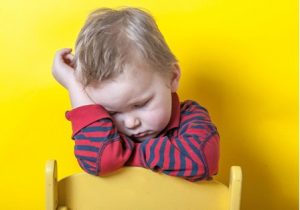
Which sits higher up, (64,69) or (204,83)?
(64,69)

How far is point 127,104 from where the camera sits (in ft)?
2.07

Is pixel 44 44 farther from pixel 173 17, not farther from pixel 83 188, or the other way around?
pixel 83 188

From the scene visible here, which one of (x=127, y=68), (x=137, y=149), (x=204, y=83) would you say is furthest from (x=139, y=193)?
(x=204, y=83)

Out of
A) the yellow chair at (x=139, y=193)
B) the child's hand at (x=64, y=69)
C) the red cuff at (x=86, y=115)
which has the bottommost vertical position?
the yellow chair at (x=139, y=193)

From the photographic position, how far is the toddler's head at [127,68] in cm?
61

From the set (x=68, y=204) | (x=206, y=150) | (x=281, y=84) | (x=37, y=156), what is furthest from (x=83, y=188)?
(x=281, y=84)

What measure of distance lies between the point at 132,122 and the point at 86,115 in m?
0.06

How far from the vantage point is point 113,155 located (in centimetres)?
62

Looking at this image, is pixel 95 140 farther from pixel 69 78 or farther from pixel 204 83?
pixel 204 83

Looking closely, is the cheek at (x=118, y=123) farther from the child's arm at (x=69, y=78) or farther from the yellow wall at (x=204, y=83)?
the yellow wall at (x=204, y=83)

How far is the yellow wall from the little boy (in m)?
0.29

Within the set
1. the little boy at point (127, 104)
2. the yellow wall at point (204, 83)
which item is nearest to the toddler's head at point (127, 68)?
the little boy at point (127, 104)

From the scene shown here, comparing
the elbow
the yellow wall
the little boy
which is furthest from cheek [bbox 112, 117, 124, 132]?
the yellow wall

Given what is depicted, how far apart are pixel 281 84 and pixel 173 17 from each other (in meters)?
0.25
